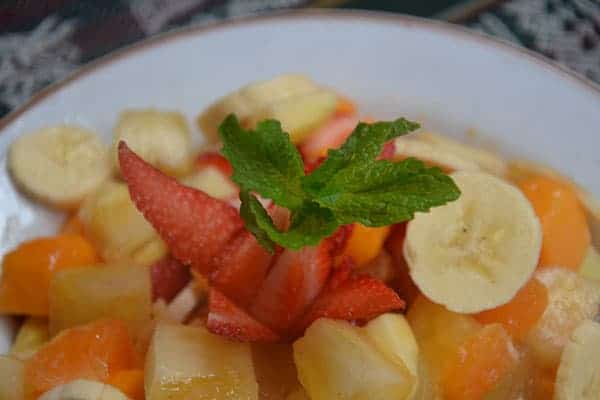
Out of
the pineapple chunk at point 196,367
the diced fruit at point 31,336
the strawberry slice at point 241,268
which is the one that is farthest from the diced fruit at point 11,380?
the strawberry slice at point 241,268

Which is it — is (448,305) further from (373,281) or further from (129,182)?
(129,182)

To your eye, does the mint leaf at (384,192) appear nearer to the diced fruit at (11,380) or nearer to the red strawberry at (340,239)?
the red strawberry at (340,239)

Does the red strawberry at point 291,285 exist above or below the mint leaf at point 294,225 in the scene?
below

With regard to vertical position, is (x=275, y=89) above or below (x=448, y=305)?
above

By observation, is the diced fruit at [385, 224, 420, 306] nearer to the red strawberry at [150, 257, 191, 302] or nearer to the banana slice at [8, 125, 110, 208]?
the red strawberry at [150, 257, 191, 302]

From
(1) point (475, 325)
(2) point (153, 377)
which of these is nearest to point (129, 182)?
(2) point (153, 377)

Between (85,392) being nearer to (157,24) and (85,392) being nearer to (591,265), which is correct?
(591,265)
